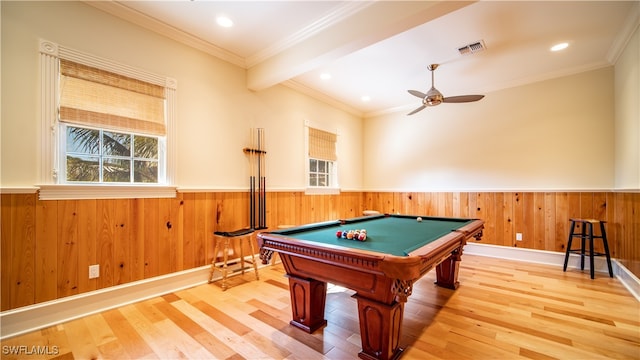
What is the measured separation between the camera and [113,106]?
2445 millimetres

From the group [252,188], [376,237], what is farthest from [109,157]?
[376,237]

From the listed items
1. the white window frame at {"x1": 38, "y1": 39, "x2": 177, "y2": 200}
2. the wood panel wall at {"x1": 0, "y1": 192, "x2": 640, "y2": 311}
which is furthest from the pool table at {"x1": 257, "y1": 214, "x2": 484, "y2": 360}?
the white window frame at {"x1": 38, "y1": 39, "x2": 177, "y2": 200}

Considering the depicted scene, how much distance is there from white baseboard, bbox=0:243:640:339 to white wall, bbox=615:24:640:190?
1.09 metres

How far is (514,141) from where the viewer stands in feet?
A: 13.6

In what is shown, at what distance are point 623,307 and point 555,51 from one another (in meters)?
2.90

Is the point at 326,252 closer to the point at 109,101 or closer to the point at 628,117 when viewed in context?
the point at 109,101

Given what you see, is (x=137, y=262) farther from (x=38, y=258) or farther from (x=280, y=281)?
(x=280, y=281)

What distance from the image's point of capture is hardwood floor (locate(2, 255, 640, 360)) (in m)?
1.73

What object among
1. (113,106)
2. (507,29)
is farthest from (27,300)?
(507,29)

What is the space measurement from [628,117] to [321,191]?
4035 mm

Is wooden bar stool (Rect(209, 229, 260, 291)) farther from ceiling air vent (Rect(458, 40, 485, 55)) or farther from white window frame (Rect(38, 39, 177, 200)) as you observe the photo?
ceiling air vent (Rect(458, 40, 485, 55))

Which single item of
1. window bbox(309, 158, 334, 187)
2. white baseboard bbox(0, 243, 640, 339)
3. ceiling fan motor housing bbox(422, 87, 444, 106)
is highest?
ceiling fan motor housing bbox(422, 87, 444, 106)

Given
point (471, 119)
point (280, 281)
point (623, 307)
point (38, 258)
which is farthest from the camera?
point (471, 119)

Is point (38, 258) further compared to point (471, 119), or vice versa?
point (471, 119)
